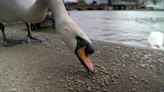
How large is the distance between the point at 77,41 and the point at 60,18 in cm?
33

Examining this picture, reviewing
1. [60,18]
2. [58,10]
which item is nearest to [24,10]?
[58,10]

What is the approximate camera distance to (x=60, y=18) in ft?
9.04

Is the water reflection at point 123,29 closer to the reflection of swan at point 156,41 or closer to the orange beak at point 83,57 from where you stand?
the reflection of swan at point 156,41

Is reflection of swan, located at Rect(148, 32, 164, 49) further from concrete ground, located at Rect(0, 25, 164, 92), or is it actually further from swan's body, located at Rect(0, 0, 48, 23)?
swan's body, located at Rect(0, 0, 48, 23)

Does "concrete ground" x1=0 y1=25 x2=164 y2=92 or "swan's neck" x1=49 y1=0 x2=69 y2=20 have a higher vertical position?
"swan's neck" x1=49 y1=0 x2=69 y2=20

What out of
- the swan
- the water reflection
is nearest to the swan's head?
the swan

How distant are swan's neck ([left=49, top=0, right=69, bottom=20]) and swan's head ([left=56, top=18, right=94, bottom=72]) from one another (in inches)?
5.4

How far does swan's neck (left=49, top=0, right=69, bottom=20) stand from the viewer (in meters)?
2.78

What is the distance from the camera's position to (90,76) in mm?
2818

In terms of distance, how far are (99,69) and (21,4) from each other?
1.50 metres

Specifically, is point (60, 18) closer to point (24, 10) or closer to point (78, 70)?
point (78, 70)

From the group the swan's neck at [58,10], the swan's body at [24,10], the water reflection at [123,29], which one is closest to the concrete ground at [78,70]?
the swan's body at [24,10]

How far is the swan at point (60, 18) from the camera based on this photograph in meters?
2.58

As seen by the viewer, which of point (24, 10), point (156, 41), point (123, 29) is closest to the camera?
point (24, 10)
